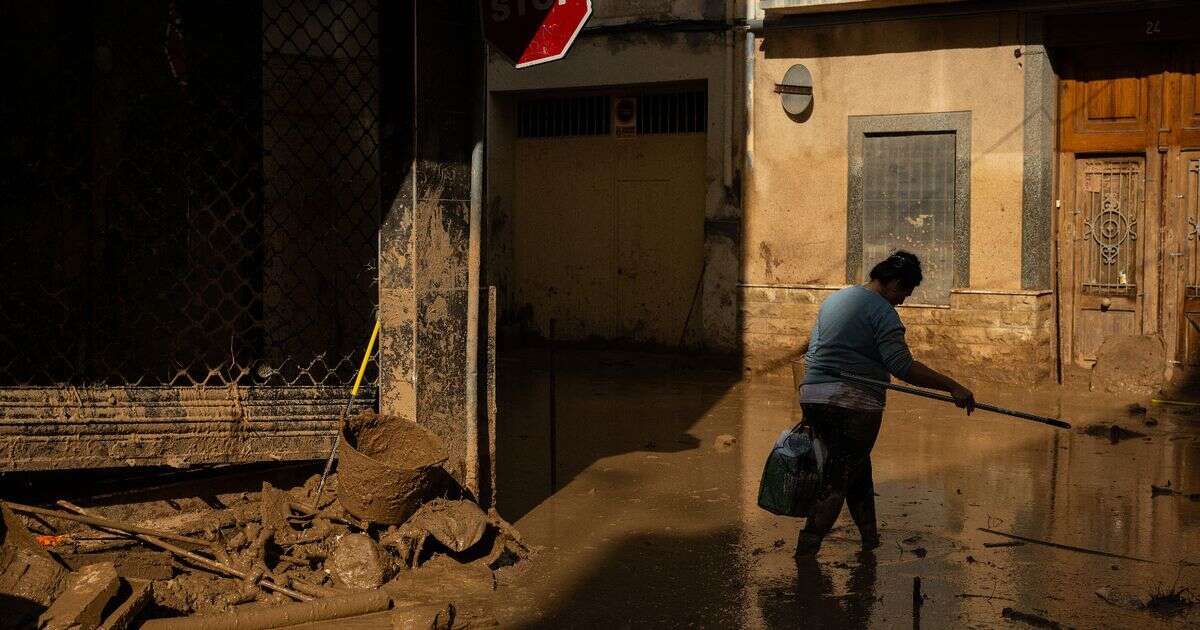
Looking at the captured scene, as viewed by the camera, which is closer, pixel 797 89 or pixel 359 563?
pixel 359 563

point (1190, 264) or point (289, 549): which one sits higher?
point (1190, 264)

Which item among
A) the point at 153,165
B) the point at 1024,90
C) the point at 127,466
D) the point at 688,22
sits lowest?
the point at 127,466

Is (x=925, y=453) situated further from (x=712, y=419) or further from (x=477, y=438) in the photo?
(x=477, y=438)

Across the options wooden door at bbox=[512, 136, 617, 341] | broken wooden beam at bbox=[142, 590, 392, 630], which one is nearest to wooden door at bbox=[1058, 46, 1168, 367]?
wooden door at bbox=[512, 136, 617, 341]

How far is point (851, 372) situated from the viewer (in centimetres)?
654

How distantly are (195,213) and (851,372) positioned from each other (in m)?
3.65

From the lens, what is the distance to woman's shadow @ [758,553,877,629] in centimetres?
570

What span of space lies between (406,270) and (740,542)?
92.1 inches

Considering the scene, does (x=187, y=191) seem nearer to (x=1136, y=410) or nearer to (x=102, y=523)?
(x=102, y=523)

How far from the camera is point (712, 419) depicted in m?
11.3

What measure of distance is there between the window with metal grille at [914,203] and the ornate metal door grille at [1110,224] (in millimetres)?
1336

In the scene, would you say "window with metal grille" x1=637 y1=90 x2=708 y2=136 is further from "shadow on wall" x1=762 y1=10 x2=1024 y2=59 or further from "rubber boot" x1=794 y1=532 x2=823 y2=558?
"rubber boot" x1=794 y1=532 x2=823 y2=558

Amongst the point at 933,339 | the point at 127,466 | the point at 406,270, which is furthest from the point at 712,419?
the point at 127,466

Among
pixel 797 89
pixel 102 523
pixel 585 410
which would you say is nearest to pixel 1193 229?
pixel 797 89
